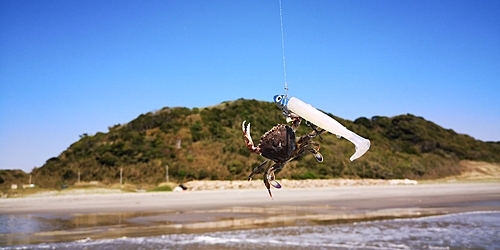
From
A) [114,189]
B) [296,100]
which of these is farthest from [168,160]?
[296,100]

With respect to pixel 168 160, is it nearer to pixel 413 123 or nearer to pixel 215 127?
pixel 215 127

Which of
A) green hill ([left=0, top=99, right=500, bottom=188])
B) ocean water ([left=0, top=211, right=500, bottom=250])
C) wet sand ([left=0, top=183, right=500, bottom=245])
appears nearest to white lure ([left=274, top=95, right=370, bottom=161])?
ocean water ([left=0, top=211, right=500, bottom=250])

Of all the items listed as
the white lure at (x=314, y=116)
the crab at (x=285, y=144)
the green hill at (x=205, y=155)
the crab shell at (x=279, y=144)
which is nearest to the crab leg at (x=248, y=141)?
the crab at (x=285, y=144)

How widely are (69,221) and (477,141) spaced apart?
76.8m

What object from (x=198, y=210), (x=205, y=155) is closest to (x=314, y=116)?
(x=198, y=210)

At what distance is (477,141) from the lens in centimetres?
8012

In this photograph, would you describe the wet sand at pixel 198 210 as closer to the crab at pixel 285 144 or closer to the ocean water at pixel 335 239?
the ocean water at pixel 335 239

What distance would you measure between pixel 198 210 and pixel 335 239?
35.5 feet

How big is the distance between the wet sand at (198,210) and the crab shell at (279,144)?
1386 cm

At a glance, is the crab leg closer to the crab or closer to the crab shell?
the crab

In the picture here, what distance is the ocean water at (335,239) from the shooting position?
14203mm

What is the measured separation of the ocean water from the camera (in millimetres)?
14203

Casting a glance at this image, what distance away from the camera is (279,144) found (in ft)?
11.9

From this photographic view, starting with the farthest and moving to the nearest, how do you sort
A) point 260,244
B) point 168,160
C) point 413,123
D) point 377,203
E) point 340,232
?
1. point 413,123
2. point 168,160
3. point 377,203
4. point 340,232
5. point 260,244
